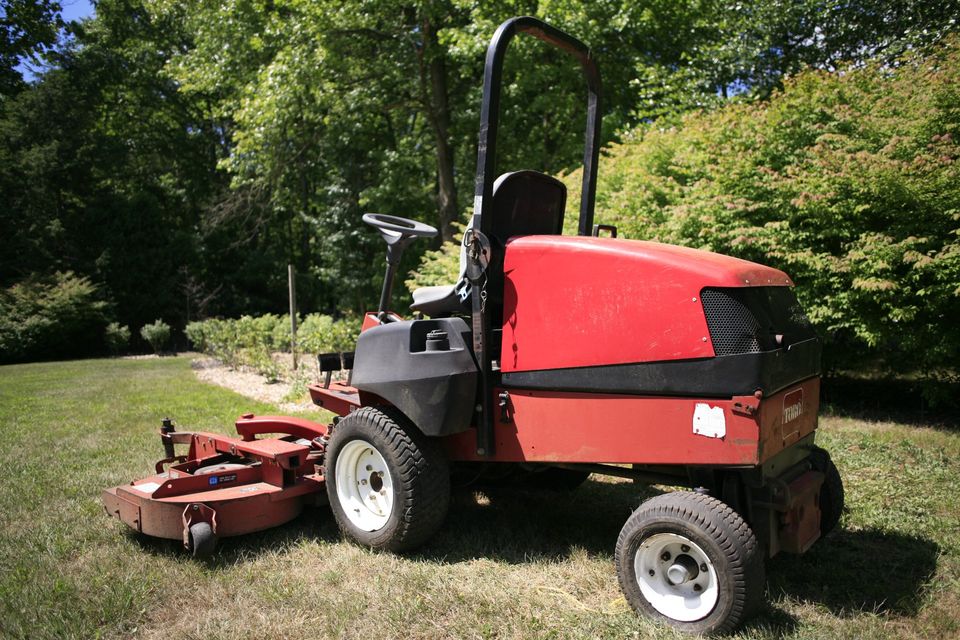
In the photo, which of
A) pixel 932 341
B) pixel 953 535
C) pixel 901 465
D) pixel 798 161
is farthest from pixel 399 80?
pixel 953 535

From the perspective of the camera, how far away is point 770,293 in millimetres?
3205

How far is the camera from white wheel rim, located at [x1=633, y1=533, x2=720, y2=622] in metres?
2.82

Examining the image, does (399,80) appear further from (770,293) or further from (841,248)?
(770,293)

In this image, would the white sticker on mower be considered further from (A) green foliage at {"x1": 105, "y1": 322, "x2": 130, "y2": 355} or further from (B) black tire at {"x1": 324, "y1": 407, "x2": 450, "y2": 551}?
(A) green foliage at {"x1": 105, "y1": 322, "x2": 130, "y2": 355}

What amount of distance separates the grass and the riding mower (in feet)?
0.68

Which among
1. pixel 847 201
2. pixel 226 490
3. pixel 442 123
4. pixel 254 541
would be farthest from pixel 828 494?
pixel 442 123

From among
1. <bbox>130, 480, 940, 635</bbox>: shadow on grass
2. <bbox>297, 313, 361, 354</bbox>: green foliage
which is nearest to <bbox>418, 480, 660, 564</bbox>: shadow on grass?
<bbox>130, 480, 940, 635</bbox>: shadow on grass

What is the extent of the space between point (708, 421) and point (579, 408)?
1.94ft

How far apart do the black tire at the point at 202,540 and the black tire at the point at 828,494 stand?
311 cm

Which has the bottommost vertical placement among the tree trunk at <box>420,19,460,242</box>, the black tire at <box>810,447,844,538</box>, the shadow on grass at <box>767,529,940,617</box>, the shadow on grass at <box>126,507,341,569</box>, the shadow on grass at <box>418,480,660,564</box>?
the shadow on grass at <box>126,507,341,569</box>

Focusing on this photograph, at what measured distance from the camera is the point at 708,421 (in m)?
2.84

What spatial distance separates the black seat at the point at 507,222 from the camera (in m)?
3.54

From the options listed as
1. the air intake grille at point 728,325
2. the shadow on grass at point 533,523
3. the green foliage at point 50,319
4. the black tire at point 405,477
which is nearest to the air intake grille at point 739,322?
the air intake grille at point 728,325

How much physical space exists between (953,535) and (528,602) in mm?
2521
